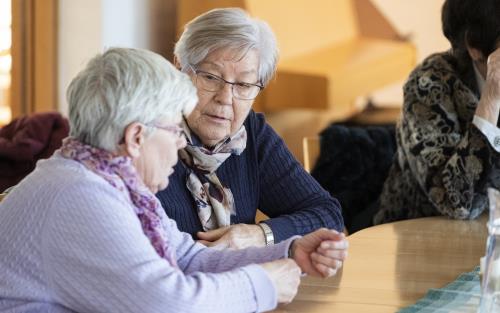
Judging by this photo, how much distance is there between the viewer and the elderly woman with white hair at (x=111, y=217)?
46.1 inches

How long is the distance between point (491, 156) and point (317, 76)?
240cm

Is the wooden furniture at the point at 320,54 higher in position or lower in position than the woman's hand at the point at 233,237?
lower

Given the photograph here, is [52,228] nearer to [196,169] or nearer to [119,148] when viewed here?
[119,148]

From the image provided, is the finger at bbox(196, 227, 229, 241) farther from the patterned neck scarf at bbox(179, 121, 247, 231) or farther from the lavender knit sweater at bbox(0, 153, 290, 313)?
the lavender knit sweater at bbox(0, 153, 290, 313)

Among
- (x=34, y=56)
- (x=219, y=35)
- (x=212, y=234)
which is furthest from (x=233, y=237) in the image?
(x=34, y=56)

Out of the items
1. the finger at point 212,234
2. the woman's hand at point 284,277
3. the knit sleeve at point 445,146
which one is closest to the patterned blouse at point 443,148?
the knit sleeve at point 445,146

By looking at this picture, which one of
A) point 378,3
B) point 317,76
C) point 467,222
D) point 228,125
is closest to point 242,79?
point 228,125

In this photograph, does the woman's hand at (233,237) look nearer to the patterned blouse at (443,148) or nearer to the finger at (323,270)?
the finger at (323,270)

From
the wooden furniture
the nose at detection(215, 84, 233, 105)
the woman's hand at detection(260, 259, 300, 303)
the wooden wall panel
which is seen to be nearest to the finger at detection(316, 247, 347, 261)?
the woman's hand at detection(260, 259, 300, 303)

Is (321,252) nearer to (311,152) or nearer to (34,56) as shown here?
(311,152)

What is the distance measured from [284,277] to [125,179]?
0.95 ft

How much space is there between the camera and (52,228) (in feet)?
3.86

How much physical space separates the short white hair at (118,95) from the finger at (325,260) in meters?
0.39

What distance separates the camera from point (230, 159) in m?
2.03
